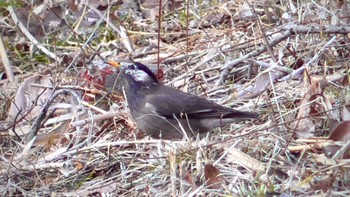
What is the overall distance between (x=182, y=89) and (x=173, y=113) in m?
0.55

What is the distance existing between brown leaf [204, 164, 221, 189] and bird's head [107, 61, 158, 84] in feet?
4.81

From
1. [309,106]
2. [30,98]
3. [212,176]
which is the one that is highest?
[309,106]

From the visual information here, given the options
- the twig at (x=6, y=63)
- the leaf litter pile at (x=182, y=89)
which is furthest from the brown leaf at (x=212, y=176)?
the twig at (x=6, y=63)

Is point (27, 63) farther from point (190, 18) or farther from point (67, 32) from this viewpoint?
point (190, 18)

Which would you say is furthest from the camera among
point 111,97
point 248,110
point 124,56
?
point 124,56

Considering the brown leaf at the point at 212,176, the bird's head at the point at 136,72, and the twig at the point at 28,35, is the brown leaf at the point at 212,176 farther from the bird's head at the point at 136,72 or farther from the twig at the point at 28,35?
the twig at the point at 28,35

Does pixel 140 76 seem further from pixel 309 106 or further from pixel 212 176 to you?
pixel 212 176

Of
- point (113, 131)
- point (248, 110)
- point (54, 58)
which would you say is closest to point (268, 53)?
point (248, 110)

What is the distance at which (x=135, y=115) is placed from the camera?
17.2 feet

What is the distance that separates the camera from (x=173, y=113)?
521cm

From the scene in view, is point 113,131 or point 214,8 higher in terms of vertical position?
point 214,8

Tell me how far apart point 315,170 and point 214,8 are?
9.76 ft

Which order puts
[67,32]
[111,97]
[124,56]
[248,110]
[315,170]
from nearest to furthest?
[315,170]
[248,110]
[111,97]
[124,56]
[67,32]

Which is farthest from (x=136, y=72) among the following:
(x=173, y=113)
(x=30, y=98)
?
(x=30, y=98)
